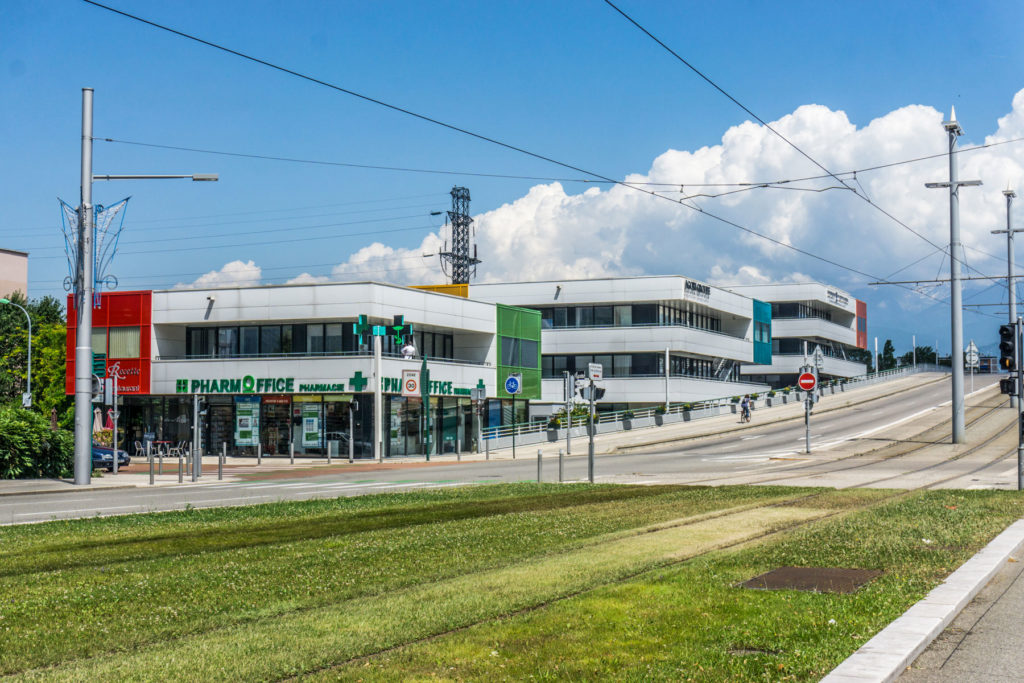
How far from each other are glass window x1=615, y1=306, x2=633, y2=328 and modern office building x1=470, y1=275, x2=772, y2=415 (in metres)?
0.08

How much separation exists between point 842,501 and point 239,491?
15279 millimetres

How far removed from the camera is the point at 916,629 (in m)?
7.82

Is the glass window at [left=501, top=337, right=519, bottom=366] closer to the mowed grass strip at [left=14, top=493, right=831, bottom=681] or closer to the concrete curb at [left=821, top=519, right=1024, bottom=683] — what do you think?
the mowed grass strip at [left=14, top=493, right=831, bottom=681]

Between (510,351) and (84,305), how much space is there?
3629 cm

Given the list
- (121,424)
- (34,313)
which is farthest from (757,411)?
(34,313)

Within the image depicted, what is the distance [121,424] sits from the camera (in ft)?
181

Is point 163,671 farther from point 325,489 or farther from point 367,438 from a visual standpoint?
point 367,438

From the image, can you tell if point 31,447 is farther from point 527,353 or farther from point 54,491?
point 527,353

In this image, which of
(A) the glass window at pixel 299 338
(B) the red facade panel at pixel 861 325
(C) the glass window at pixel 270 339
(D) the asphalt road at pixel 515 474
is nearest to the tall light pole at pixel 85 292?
(D) the asphalt road at pixel 515 474

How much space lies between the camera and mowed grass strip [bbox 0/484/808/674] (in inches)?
340

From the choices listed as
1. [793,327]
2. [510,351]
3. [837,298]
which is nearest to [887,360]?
[837,298]

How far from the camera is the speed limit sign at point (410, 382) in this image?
5122cm

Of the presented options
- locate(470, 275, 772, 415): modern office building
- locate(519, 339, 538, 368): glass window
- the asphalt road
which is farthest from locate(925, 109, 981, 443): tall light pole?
locate(470, 275, 772, 415): modern office building

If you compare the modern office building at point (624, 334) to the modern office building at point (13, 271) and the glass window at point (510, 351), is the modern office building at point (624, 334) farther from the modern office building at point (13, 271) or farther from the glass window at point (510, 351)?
the modern office building at point (13, 271)
